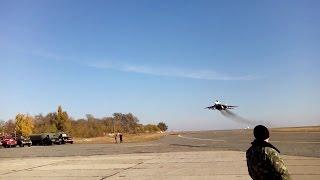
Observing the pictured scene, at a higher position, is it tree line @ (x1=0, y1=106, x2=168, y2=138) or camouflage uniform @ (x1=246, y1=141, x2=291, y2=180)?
tree line @ (x1=0, y1=106, x2=168, y2=138)

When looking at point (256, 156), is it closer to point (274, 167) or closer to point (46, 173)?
point (274, 167)

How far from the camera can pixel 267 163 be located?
6.32 metres

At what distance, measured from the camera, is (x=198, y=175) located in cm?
1562

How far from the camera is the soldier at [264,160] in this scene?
20.5ft

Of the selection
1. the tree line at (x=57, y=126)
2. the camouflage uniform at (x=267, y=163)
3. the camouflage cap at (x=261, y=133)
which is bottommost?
the camouflage uniform at (x=267, y=163)

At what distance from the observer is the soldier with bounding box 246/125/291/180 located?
6258 mm

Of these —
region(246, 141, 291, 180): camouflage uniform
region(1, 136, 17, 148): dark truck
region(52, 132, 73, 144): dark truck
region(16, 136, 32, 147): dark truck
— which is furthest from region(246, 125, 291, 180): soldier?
region(16, 136, 32, 147): dark truck

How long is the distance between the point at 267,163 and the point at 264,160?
6cm

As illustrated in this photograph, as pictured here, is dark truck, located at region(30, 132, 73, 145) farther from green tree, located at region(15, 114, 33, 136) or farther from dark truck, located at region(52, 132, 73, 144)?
green tree, located at region(15, 114, 33, 136)

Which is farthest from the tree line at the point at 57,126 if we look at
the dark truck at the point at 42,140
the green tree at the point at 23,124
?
the dark truck at the point at 42,140

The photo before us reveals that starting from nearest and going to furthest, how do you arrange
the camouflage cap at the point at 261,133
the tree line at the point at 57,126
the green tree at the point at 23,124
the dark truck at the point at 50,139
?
the camouflage cap at the point at 261,133 < the dark truck at the point at 50,139 < the tree line at the point at 57,126 < the green tree at the point at 23,124

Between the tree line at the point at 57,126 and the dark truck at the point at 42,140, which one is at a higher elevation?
the tree line at the point at 57,126

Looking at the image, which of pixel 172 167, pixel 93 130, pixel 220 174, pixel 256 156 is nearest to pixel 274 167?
pixel 256 156

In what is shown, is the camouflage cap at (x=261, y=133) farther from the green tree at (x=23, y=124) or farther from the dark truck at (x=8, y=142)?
the green tree at (x=23, y=124)
